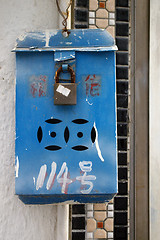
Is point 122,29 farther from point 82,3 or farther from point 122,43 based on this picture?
point 82,3

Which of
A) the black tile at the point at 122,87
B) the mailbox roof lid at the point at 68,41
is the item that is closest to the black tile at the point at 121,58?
the black tile at the point at 122,87

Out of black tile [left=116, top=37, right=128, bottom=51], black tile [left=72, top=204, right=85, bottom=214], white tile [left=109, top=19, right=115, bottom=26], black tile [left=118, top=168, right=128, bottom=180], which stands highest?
white tile [left=109, top=19, right=115, bottom=26]

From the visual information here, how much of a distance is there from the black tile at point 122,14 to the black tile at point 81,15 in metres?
0.19

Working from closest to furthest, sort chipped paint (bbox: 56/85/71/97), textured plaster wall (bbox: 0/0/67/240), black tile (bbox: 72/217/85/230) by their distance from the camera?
1. chipped paint (bbox: 56/85/71/97)
2. textured plaster wall (bbox: 0/0/67/240)
3. black tile (bbox: 72/217/85/230)

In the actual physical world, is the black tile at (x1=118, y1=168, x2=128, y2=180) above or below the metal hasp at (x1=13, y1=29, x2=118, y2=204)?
below

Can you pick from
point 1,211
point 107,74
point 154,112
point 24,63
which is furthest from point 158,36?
point 1,211

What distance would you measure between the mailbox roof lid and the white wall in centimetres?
58

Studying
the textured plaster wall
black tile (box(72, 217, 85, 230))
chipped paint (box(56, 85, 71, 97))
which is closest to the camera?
chipped paint (box(56, 85, 71, 97))

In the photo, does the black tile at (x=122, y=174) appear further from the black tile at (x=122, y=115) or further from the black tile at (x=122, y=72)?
the black tile at (x=122, y=72)

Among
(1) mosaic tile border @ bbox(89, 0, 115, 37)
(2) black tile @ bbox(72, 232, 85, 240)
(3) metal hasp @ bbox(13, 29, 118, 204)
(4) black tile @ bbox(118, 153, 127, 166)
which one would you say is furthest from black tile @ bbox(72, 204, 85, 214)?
(1) mosaic tile border @ bbox(89, 0, 115, 37)

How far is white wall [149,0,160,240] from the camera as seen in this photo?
1.61 meters

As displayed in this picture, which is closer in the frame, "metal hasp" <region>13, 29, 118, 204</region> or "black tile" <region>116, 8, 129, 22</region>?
"metal hasp" <region>13, 29, 118, 204</region>

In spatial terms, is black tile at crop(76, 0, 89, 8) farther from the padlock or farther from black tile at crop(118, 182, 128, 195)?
black tile at crop(118, 182, 128, 195)

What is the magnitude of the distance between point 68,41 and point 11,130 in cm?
54
